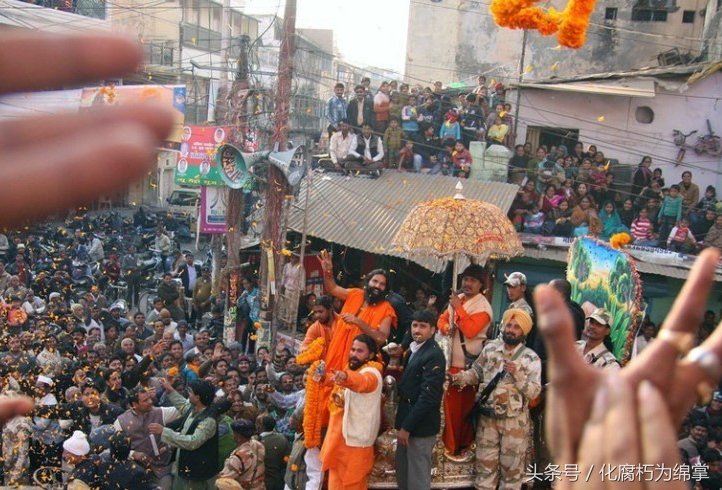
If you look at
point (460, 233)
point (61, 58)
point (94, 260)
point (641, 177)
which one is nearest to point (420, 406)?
point (460, 233)

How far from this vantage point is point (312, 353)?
23.3 ft

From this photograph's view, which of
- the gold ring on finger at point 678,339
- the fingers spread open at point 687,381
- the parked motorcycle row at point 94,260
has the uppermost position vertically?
the gold ring on finger at point 678,339

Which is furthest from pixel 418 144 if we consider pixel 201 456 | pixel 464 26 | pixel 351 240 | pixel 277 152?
pixel 201 456

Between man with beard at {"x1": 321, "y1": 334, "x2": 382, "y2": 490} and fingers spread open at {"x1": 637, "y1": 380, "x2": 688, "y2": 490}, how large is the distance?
15.6ft

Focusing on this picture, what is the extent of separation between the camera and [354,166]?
15156mm

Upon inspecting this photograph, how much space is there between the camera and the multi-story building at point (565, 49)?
758 inches

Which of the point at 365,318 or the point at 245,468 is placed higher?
the point at 365,318

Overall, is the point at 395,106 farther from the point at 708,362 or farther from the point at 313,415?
the point at 708,362

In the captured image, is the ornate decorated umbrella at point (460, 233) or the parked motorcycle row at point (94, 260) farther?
the parked motorcycle row at point (94, 260)

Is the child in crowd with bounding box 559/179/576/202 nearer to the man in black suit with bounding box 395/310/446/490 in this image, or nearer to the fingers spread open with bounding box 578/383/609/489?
the man in black suit with bounding box 395/310/446/490

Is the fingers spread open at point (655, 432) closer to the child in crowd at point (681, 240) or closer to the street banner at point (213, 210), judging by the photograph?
the child in crowd at point (681, 240)

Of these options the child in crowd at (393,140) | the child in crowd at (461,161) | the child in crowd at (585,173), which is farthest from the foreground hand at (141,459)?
the child in crowd at (585,173)

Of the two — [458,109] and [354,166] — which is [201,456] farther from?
[458,109]

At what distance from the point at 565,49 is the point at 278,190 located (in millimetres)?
10246
